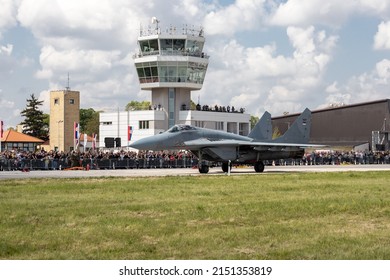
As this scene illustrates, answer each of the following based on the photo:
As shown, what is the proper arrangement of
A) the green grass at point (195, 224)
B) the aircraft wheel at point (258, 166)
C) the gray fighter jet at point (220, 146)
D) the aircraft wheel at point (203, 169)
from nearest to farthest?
1. the green grass at point (195, 224)
2. the gray fighter jet at point (220, 146)
3. the aircraft wheel at point (203, 169)
4. the aircraft wheel at point (258, 166)

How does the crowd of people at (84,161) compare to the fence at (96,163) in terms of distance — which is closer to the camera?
the fence at (96,163)

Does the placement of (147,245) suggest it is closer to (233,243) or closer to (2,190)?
(233,243)

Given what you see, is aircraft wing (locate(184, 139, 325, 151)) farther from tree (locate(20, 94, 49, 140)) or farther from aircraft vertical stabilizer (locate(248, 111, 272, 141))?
tree (locate(20, 94, 49, 140))

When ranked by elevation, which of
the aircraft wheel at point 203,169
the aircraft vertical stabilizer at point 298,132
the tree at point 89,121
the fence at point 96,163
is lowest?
the aircraft wheel at point 203,169

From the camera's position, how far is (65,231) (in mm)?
10891

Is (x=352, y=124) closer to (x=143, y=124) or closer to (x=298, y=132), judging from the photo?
(x=143, y=124)

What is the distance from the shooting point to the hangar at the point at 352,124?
82.9 m

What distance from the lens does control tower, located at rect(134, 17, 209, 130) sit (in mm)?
71625

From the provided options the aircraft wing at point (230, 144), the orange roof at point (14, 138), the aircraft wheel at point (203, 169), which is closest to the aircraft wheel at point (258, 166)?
the aircraft wing at point (230, 144)

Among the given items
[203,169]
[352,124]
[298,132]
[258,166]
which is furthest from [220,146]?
[352,124]

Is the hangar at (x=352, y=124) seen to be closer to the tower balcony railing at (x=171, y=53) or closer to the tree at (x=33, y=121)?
the tower balcony railing at (x=171, y=53)

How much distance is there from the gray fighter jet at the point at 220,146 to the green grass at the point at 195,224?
561 inches

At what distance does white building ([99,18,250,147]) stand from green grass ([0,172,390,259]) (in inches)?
2139
